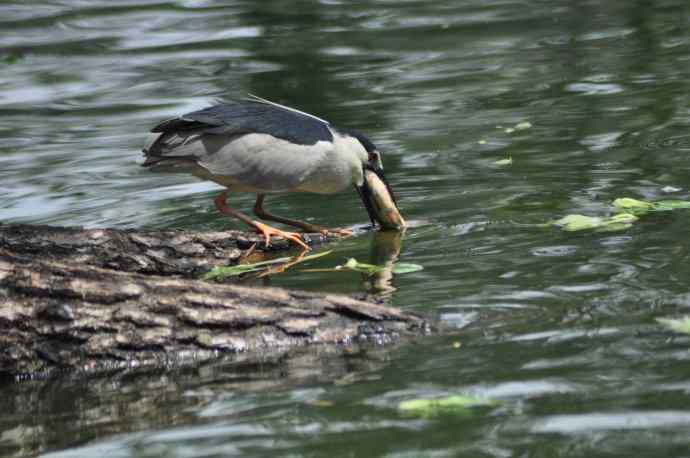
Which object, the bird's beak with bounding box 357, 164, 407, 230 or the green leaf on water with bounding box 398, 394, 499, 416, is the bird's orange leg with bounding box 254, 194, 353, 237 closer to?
→ the bird's beak with bounding box 357, 164, 407, 230

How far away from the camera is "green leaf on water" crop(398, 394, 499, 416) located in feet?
14.4

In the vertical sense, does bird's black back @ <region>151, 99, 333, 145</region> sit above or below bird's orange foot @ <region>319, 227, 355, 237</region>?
above

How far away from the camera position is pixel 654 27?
15.3 meters

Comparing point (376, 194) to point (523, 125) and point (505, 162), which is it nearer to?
point (505, 162)

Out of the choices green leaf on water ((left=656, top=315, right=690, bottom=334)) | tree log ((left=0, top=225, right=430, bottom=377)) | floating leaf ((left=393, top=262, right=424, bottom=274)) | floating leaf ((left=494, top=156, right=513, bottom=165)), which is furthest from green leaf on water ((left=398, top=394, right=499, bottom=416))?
floating leaf ((left=494, top=156, right=513, bottom=165))

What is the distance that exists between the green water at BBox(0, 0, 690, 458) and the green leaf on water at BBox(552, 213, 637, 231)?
4.7 inches

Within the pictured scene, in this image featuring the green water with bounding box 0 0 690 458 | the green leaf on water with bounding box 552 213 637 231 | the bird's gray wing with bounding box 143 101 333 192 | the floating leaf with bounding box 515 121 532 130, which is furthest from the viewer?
the floating leaf with bounding box 515 121 532 130

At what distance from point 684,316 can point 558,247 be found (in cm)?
156

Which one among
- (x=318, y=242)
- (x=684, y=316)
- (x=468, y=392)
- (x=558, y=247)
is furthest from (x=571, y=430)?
(x=318, y=242)

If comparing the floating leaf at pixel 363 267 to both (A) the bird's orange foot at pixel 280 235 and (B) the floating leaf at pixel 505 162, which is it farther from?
(B) the floating leaf at pixel 505 162

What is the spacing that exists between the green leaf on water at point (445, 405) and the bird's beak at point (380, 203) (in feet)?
11.1

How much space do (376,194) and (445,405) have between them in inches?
141

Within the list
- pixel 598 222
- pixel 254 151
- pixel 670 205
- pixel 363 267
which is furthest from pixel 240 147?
pixel 670 205

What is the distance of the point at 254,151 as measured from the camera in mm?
7586
